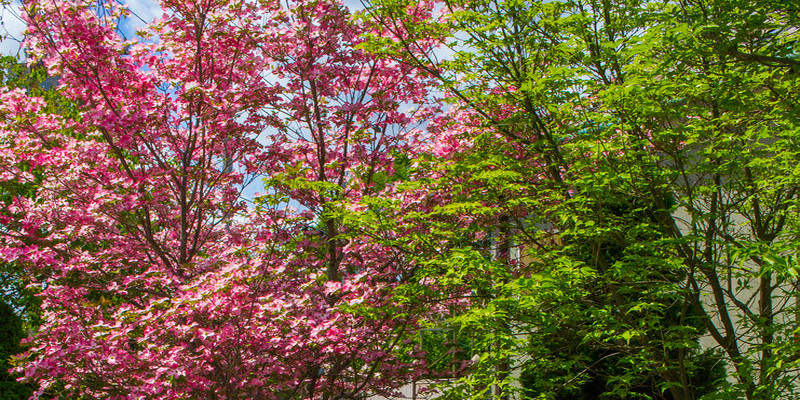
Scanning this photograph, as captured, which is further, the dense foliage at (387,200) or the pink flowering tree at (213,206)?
the pink flowering tree at (213,206)

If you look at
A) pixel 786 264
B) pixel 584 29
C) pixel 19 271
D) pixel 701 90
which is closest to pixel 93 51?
pixel 584 29

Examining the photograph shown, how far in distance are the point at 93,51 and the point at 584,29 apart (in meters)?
4.55

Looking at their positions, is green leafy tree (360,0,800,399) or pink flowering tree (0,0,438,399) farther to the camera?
pink flowering tree (0,0,438,399)

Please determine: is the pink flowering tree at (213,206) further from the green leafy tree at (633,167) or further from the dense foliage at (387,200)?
the green leafy tree at (633,167)

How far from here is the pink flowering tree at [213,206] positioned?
5.84m

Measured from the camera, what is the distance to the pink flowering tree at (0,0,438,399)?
5836mm

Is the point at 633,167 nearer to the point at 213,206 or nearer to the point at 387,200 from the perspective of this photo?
the point at 387,200

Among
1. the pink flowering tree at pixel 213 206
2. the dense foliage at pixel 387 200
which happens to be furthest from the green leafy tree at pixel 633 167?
the pink flowering tree at pixel 213 206

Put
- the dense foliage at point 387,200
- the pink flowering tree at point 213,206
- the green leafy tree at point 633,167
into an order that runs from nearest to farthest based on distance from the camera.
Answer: the green leafy tree at point 633,167
the dense foliage at point 387,200
the pink flowering tree at point 213,206

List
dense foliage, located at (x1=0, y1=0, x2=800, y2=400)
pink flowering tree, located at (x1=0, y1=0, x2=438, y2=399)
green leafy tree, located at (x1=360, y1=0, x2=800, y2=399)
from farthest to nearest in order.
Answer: pink flowering tree, located at (x1=0, y1=0, x2=438, y2=399) → dense foliage, located at (x1=0, y1=0, x2=800, y2=400) → green leafy tree, located at (x1=360, y1=0, x2=800, y2=399)

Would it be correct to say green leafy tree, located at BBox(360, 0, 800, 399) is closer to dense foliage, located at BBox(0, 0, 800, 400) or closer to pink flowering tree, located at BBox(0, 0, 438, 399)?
dense foliage, located at BBox(0, 0, 800, 400)

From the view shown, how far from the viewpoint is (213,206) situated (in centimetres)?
722

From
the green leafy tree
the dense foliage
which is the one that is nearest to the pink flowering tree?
the dense foliage

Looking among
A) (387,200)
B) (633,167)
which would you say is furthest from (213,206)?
(633,167)
